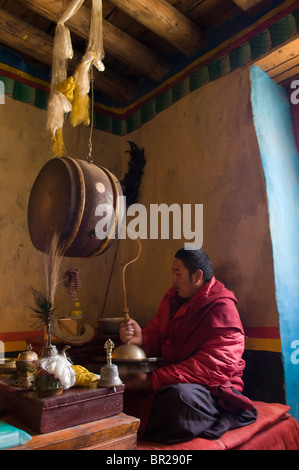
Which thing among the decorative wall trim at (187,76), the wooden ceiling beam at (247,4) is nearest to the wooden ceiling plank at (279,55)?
the decorative wall trim at (187,76)

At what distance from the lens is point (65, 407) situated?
3.83 feet

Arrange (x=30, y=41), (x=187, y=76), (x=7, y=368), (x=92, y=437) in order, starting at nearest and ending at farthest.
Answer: (x=92, y=437) → (x=7, y=368) → (x=30, y=41) → (x=187, y=76)

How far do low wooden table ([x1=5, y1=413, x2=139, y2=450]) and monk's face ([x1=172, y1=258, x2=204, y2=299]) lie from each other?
3.43 ft

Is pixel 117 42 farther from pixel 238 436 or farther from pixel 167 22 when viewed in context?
pixel 238 436

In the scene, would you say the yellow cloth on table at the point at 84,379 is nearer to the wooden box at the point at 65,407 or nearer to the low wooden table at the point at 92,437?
the wooden box at the point at 65,407

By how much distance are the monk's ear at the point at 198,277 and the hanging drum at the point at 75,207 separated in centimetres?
60

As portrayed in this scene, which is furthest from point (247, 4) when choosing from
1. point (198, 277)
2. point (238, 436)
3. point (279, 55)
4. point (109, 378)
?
point (238, 436)

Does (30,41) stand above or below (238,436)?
above

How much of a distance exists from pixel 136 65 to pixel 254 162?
1.55 m

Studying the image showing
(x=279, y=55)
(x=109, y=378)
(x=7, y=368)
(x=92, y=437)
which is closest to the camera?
(x=92, y=437)

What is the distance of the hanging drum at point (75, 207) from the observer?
180 cm

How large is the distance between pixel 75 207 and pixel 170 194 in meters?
1.47

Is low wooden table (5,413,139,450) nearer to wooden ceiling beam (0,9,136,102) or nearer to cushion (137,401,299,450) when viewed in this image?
cushion (137,401,299,450)

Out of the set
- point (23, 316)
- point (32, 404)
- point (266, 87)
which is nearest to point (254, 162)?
point (266, 87)
